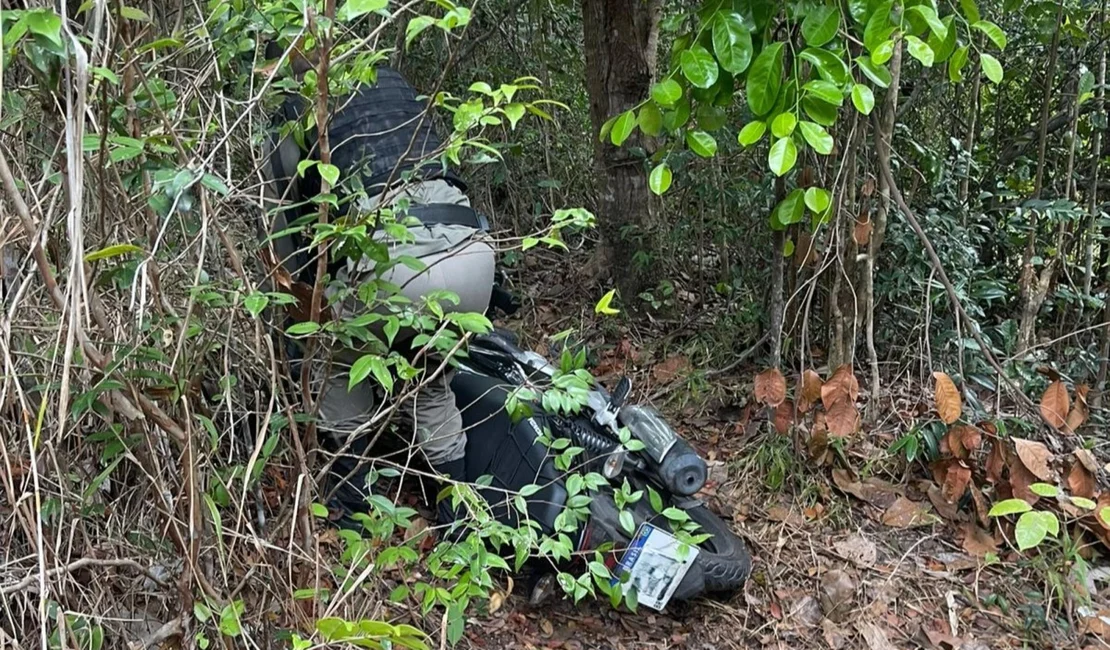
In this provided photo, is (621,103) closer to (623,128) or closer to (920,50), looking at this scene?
(623,128)

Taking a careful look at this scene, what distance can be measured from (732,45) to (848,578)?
172cm

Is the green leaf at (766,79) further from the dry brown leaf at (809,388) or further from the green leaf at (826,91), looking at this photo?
the dry brown leaf at (809,388)

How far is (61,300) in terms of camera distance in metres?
1.39

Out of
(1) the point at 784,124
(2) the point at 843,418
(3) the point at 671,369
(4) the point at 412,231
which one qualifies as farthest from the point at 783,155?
(3) the point at 671,369

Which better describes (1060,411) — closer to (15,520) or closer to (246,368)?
(246,368)

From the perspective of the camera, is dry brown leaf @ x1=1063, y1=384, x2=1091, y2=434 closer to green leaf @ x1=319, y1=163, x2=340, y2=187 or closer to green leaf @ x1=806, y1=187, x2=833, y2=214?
green leaf @ x1=806, y1=187, x2=833, y2=214

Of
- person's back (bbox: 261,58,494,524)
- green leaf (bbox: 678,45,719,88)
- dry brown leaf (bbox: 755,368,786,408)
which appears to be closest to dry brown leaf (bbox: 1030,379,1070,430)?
dry brown leaf (bbox: 755,368,786,408)

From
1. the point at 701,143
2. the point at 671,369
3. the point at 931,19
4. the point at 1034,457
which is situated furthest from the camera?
the point at 671,369

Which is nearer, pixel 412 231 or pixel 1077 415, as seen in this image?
pixel 412 231

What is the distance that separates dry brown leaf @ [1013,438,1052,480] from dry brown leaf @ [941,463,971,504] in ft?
0.66

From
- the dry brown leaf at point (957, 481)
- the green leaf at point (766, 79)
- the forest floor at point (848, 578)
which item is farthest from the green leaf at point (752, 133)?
the dry brown leaf at point (957, 481)

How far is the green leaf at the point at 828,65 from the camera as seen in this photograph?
6.43 ft

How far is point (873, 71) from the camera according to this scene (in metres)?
2.06

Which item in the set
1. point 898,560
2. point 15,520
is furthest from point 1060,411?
point 15,520
